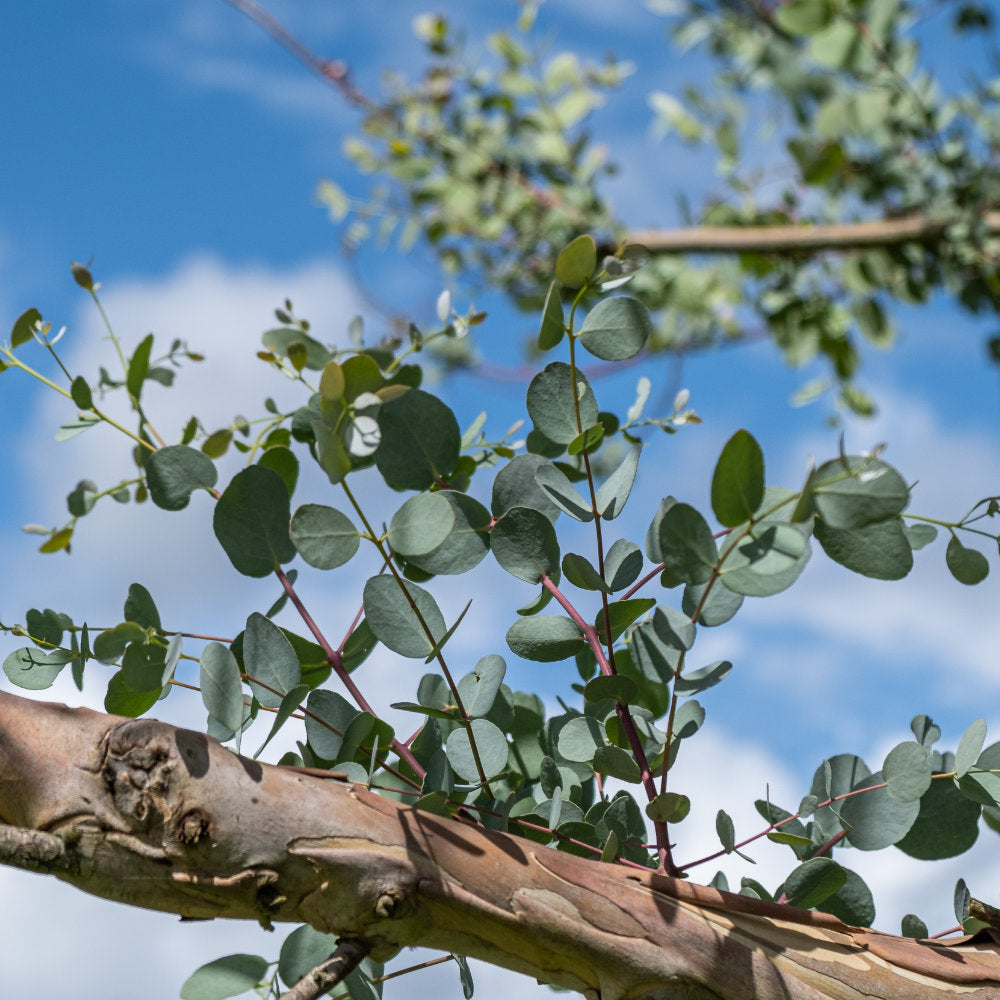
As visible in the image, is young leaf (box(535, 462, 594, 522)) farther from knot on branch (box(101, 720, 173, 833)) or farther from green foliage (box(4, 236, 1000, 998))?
knot on branch (box(101, 720, 173, 833))

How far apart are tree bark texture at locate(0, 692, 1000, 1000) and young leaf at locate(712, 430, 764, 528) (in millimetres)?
170

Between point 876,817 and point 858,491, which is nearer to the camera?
point 858,491

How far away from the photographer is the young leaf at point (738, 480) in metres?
0.39

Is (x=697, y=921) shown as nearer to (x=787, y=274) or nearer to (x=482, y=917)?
(x=482, y=917)

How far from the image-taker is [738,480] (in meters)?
0.40

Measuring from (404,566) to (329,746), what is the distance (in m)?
0.11

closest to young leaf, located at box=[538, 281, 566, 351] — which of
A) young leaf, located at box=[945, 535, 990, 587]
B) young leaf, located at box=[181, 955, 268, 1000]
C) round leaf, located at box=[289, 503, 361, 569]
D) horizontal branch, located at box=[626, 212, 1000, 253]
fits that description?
round leaf, located at box=[289, 503, 361, 569]

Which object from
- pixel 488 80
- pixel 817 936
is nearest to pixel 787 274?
pixel 488 80

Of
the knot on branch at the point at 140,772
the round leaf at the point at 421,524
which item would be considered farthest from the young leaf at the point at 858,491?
the knot on branch at the point at 140,772

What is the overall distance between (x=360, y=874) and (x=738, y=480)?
221 mm

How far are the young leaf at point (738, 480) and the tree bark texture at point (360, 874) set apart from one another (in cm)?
17

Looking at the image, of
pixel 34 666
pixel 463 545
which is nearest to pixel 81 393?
pixel 34 666

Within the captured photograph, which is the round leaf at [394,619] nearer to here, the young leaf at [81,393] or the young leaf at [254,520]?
the young leaf at [254,520]

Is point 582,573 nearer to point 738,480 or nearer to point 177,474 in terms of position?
point 738,480
